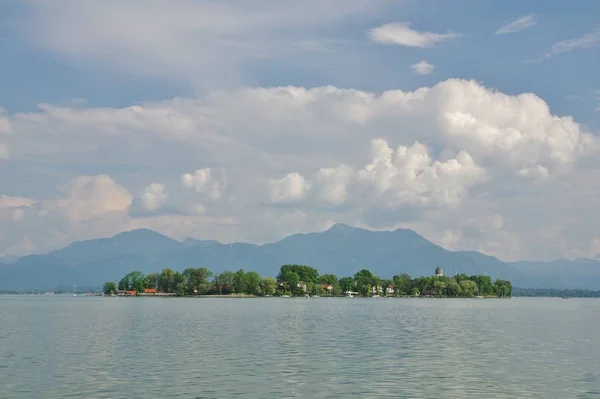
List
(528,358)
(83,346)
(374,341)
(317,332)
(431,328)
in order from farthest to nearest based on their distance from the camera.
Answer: (431,328) < (317,332) < (374,341) < (83,346) < (528,358)

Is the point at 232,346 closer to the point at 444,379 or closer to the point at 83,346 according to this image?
the point at 83,346

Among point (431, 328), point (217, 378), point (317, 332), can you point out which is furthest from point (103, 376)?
point (431, 328)

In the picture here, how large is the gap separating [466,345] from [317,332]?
19.1m

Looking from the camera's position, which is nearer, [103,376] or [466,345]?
[103,376]

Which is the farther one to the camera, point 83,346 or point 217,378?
point 83,346

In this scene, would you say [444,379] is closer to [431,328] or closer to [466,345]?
[466,345]

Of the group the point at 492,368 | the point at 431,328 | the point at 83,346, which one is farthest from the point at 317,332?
the point at 492,368

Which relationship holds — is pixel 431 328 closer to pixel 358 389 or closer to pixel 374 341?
pixel 374 341

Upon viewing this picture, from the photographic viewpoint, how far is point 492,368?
1775 inches

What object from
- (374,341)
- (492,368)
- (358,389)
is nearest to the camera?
(358,389)

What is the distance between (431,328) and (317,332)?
1688 cm

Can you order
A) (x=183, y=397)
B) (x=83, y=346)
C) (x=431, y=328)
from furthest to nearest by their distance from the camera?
(x=431, y=328), (x=83, y=346), (x=183, y=397)

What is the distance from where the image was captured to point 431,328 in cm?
8350

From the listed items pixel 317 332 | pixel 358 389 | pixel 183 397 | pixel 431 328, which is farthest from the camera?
pixel 431 328
